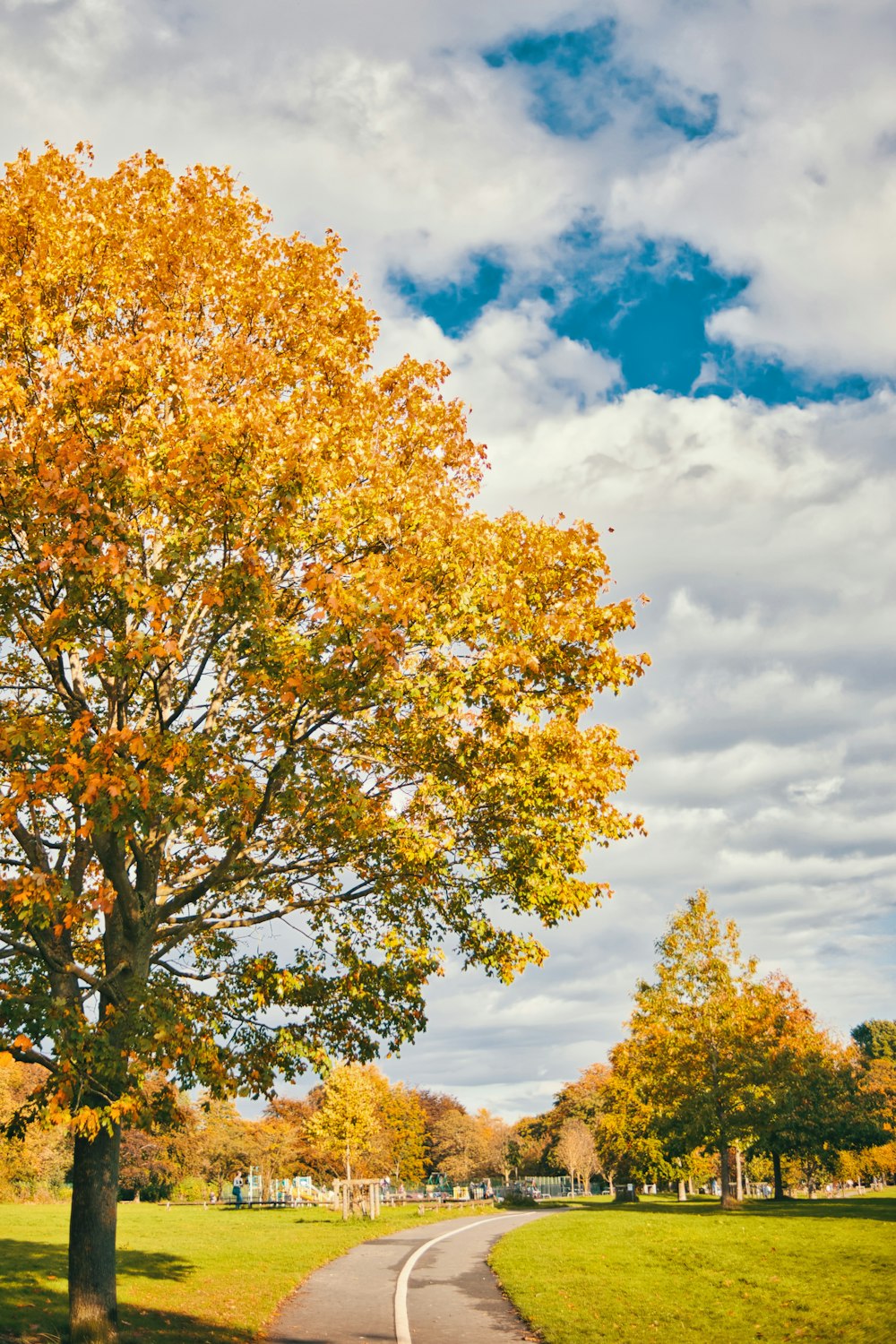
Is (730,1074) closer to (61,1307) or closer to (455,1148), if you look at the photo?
(61,1307)

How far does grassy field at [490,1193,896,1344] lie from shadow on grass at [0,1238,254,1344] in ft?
16.1

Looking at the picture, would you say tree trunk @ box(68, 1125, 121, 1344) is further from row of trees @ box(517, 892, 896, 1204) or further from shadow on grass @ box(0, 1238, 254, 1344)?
row of trees @ box(517, 892, 896, 1204)

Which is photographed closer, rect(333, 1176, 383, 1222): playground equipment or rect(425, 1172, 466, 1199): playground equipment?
rect(333, 1176, 383, 1222): playground equipment

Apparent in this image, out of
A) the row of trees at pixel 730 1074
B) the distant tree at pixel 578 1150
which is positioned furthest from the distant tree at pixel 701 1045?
the distant tree at pixel 578 1150

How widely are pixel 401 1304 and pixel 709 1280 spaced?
6103 millimetres

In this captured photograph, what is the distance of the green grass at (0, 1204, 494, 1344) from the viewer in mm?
13797

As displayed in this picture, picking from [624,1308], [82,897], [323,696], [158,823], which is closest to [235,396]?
[323,696]

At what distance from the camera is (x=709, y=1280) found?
738 inches

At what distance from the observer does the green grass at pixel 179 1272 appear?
13797mm

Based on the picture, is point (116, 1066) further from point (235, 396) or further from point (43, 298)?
point (43, 298)

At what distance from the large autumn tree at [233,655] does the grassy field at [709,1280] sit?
5.95 m

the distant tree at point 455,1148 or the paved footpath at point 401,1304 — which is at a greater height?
the paved footpath at point 401,1304

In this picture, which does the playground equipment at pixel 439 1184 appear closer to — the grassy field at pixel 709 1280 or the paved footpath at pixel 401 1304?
the grassy field at pixel 709 1280

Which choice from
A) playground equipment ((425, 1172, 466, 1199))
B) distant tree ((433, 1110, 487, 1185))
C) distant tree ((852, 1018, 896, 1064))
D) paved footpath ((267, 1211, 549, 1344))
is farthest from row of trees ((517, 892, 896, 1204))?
distant tree ((852, 1018, 896, 1064))
